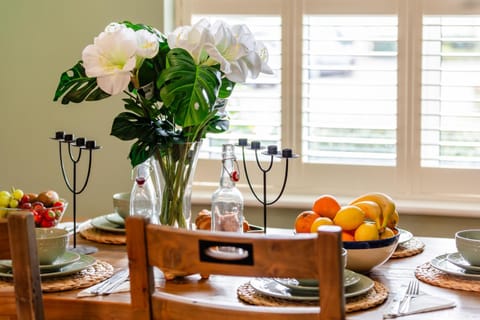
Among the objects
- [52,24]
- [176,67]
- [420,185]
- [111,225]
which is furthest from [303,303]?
[52,24]

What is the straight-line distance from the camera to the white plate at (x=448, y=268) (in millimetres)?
1935

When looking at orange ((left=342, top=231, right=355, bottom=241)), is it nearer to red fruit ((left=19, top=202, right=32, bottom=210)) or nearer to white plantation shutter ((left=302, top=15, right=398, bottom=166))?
red fruit ((left=19, top=202, right=32, bottom=210))

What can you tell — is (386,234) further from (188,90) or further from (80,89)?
(80,89)

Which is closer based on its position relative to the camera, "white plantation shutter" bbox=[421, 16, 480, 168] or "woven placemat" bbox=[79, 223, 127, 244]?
"woven placemat" bbox=[79, 223, 127, 244]

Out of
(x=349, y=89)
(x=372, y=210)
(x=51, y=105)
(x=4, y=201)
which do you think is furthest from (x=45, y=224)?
(x=349, y=89)

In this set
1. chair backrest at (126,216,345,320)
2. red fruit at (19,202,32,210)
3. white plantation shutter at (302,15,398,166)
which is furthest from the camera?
white plantation shutter at (302,15,398,166)

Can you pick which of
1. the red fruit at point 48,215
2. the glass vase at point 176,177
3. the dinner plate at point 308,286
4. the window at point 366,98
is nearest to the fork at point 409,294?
the dinner plate at point 308,286

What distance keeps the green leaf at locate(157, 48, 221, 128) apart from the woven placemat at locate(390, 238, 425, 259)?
0.62m

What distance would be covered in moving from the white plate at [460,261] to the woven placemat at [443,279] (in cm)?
3

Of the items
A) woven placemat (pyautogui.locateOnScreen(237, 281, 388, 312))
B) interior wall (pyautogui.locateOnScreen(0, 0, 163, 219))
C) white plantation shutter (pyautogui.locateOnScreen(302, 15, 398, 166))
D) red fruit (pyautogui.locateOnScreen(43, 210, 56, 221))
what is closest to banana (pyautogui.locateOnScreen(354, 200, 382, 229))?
woven placemat (pyautogui.locateOnScreen(237, 281, 388, 312))

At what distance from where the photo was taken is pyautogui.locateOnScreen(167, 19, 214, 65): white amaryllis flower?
192cm

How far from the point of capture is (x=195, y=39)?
1.93 m

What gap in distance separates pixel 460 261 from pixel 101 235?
0.96 m

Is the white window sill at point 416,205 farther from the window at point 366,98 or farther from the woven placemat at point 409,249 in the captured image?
the woven placemat at point 409,249
